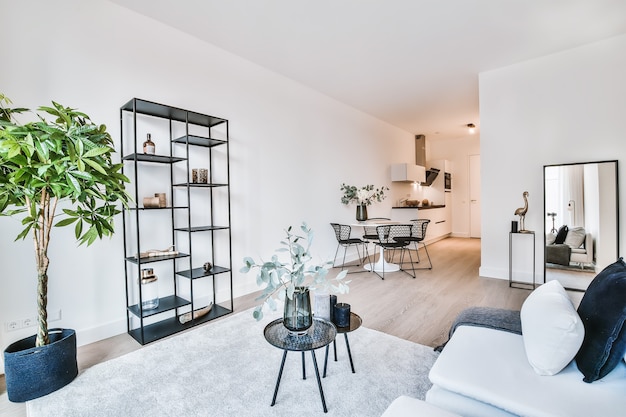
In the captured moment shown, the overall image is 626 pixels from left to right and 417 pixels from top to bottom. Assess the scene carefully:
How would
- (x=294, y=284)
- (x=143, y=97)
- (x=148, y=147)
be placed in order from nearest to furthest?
1. (x=294, y=284)
2. (x=148, y=147)
3. (x=143, y=97)

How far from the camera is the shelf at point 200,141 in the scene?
296 cm

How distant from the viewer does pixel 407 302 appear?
347cm

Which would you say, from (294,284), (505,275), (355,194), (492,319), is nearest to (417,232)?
(355,194)

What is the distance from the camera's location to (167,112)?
2.95m

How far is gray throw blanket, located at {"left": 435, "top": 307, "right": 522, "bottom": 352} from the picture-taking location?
1.78 meters

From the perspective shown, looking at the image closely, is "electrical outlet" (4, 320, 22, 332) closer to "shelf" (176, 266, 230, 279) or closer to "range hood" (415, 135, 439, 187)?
"shelf" (176, 266, 230, 279)

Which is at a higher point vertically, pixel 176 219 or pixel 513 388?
pixel 176 219

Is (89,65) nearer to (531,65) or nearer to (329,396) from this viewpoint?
(329,396)

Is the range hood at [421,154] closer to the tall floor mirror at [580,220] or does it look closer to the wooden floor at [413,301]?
the wooden floor at [413,301]

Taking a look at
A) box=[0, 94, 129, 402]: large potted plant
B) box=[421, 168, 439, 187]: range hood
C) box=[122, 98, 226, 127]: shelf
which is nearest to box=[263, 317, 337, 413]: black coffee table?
box=[0, 94, 129, 402]: large potted plant

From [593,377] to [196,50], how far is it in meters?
4.06

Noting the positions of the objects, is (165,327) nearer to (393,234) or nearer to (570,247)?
(393,234)

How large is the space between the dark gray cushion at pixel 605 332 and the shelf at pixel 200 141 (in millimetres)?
3077

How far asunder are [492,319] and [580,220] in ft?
9.14
